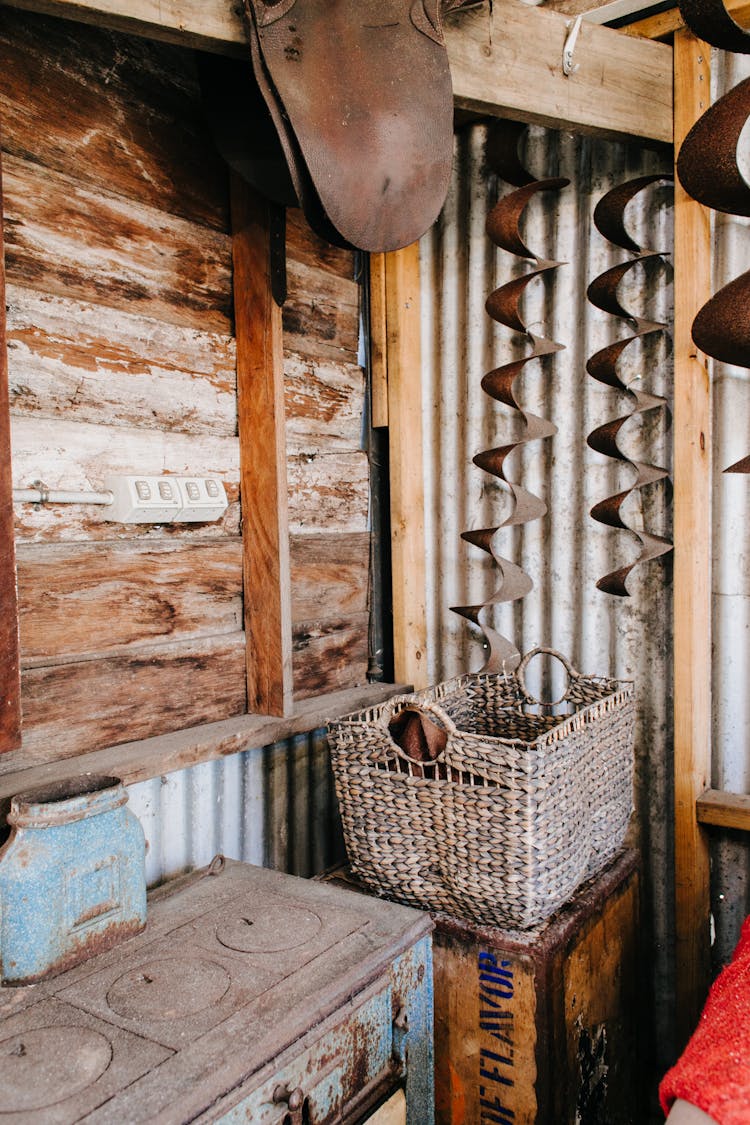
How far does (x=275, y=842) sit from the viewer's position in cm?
213

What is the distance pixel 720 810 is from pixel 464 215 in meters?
1.84

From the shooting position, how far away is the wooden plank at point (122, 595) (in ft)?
5.16

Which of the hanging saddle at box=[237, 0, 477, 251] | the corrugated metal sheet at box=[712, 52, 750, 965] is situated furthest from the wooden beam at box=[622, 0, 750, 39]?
the hanging saddle at box=[237, 0, 477, 251]

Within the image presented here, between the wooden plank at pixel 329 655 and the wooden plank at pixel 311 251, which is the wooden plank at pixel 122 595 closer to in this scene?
the wooden plank at pixel 329 655

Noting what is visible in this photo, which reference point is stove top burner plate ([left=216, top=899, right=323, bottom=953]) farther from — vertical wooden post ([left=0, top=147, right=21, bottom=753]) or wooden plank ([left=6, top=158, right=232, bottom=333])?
wooden plank ([left=6, top=158, right=232, bottom=333])

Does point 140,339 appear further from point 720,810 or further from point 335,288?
point 720,810

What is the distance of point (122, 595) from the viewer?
173 centimetres

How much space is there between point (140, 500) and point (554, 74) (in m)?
1.40

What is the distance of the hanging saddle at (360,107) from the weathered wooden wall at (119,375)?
417mm

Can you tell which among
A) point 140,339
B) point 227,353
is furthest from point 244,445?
point 140,339

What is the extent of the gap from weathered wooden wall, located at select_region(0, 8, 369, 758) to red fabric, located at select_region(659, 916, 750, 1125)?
121 cm

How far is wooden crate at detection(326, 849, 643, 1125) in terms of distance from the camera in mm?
1620

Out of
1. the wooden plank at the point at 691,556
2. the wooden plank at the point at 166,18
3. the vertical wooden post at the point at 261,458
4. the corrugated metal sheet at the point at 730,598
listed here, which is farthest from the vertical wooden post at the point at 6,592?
the corrugated metal sheet at the point at 730,598

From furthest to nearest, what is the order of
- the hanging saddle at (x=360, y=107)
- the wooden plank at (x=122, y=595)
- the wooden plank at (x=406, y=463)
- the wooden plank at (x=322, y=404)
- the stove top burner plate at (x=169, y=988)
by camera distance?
the wooden plank at (x=406, y=463) < the wooden plank at (x=322, y=404) < the wooden plank at (x=122, y=595) < the hanging saddle at (x=360, y=107) < the stove top burner plate at (x=169, y=988)
